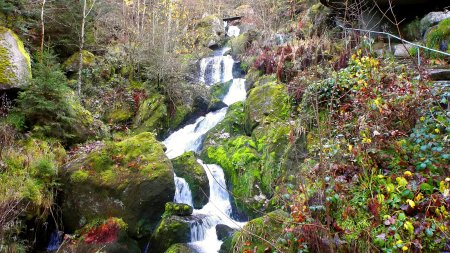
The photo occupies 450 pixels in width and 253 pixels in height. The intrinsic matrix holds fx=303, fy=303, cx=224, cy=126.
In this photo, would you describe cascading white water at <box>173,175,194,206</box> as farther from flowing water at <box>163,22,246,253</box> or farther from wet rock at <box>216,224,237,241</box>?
wet rock at <box>216,224,237,241</box>

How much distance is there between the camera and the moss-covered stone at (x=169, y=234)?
6230 mm

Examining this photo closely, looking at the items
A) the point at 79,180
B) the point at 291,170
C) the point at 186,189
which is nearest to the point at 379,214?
the point at 291,170

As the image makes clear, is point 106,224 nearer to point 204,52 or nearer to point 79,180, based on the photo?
point 79,180

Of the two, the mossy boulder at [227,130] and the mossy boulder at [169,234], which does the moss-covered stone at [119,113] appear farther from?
the mossy boulder at [169,234]

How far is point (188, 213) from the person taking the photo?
22.6ft

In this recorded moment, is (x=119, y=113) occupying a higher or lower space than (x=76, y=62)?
lower

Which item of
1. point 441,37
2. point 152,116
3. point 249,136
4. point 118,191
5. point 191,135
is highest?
point 441,37

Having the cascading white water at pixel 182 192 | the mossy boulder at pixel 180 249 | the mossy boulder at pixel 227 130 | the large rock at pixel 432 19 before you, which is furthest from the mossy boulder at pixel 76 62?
the large rock at pixel 432 19

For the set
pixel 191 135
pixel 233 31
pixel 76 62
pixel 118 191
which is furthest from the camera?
pixel 233 31

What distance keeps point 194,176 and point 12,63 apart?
5.42 m

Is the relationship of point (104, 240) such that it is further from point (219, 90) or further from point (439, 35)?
point (219, 90)

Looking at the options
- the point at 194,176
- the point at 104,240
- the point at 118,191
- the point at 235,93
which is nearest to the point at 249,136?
the point at 194,176

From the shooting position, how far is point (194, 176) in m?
7.95

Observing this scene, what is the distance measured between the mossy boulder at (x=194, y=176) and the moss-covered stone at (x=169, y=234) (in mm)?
1255
